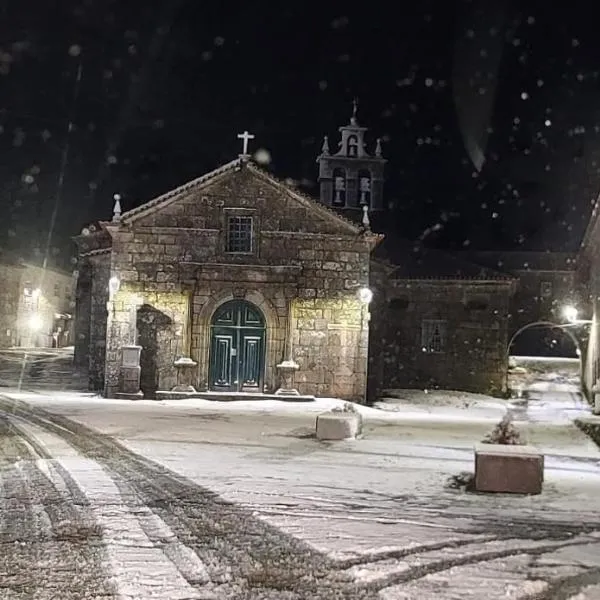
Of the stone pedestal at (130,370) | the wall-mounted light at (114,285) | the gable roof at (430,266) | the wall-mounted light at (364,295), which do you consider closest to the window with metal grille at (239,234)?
the wall-mounted light at (114,285)

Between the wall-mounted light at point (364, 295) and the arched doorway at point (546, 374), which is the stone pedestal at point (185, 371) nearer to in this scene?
the wall-mounted light at point (364, 295)

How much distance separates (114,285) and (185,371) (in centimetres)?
315

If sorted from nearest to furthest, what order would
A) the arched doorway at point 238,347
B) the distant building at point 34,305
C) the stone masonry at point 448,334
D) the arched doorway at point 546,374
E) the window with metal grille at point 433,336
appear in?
the arched doorway at point 238,347 → the stone masonry at point 448,334 → the window with metal grille at point 433,336 → the arched doorway at point 546,374 → the distant building at point 34,305

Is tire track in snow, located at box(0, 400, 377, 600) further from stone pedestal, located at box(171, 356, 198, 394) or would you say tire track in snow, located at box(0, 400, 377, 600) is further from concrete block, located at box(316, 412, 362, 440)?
stone pedestal, located at box(171, 356, 198, 394)

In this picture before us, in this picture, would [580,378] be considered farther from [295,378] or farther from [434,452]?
[434,452]

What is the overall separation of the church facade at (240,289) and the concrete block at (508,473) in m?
14.4

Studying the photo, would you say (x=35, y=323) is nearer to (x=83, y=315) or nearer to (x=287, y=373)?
(x=83, y=315)

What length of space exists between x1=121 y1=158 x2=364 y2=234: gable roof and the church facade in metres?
0.03

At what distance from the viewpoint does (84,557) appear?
252 inches

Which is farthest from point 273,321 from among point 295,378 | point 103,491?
point 103,491

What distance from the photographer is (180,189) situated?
953 inches

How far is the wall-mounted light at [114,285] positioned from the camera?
24.0 metres

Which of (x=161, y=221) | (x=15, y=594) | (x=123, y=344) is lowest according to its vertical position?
(x=15, y=594)

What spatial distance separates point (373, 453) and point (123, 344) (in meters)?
12.6
